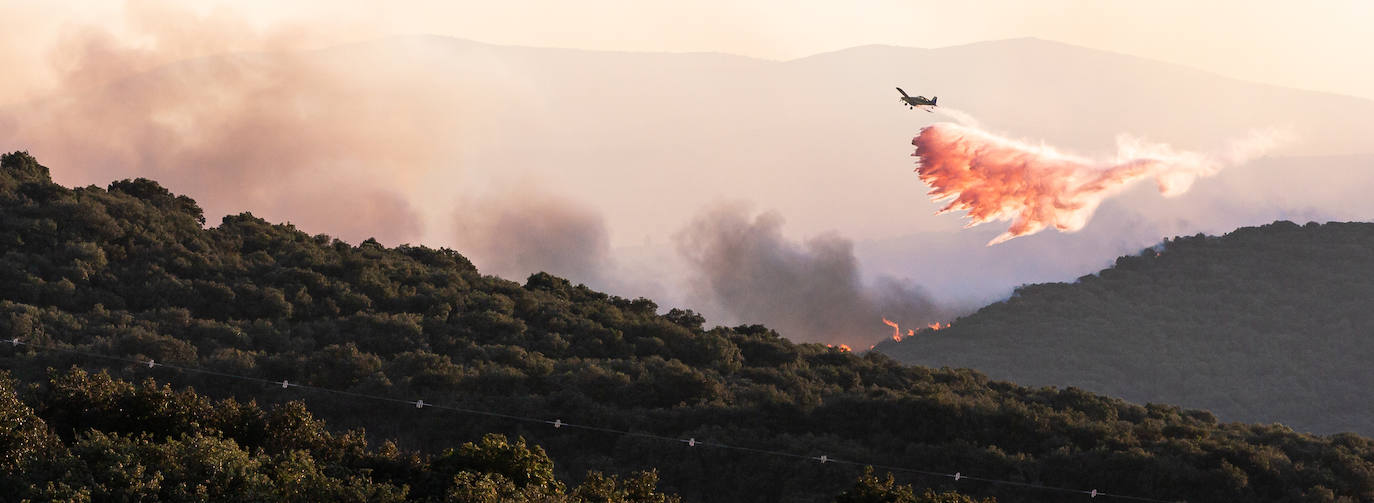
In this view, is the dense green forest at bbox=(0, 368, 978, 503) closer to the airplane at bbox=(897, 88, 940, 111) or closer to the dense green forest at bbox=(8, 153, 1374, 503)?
the dense green forest at bbox=(8, 153, 1374, 503)

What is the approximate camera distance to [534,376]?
77.2 meters

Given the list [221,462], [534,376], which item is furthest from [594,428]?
[221,462]

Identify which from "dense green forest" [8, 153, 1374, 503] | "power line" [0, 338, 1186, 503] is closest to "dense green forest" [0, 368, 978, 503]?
"dense green forest" [8, 153, 1374, 503]

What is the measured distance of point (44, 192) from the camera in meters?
95.4

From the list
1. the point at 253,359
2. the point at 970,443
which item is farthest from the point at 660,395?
the point at 253,359

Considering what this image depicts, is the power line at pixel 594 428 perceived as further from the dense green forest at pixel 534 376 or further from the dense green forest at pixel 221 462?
the dense green forest at pixel 221 462

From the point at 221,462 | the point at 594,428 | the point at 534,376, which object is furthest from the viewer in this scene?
the point at 534,376

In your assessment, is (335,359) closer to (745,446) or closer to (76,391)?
(745,446)

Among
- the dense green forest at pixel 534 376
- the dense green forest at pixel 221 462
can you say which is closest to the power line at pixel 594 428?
the dense green forest at pixel 534 376

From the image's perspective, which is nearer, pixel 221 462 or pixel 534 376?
pixel 221 462

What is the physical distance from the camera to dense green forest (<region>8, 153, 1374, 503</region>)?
64.4 metres

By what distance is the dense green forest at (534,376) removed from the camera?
64.4 meters

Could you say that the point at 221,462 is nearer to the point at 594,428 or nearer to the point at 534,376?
the point at 594,428

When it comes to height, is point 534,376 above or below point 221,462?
above
